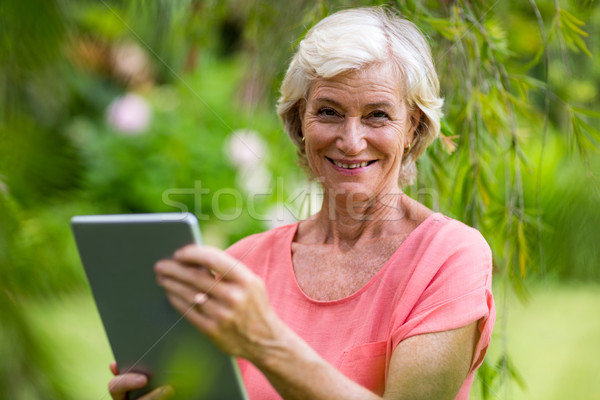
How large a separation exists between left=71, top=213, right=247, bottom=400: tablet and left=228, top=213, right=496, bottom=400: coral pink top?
1.01 ft

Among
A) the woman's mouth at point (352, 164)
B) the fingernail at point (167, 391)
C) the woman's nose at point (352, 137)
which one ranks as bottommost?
the fingernail at point (167, 391)

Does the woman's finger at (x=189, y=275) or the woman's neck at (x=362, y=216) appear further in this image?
the woman's neck at (x=362, y=216)

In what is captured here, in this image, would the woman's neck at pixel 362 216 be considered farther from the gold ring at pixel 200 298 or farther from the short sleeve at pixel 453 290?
the gold ring at pixel 200 298

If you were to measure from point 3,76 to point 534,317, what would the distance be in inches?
163

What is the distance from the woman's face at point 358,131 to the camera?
1.33 m

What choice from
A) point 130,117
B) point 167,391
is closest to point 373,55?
point 167,391

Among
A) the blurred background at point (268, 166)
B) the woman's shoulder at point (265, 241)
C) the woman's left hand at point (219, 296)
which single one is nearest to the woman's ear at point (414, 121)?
the blurred background at point (268, 166)

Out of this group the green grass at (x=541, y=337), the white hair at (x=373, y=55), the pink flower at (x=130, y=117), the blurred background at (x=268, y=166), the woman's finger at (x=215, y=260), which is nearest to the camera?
the blurred background at (x=268, y=166)

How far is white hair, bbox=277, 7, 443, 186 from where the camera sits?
4.32 ft

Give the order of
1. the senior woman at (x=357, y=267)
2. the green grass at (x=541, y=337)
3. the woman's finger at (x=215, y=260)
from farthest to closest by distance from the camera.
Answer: the green grass at (x=541, y=337) → the senior woman at (x=357, y=267) → the woman's finger at (x=215, y=260)

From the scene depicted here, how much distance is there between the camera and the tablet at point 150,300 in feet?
3.01

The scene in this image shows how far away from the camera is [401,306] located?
1.19 metres

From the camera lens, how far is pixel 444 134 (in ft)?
5.38

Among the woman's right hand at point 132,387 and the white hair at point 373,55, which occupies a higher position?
the white hair at point 373,55
